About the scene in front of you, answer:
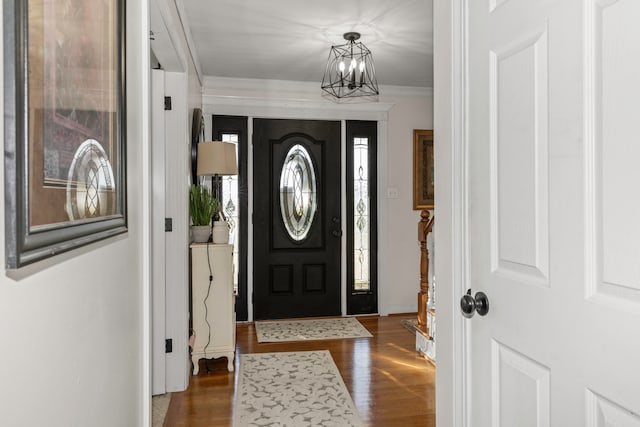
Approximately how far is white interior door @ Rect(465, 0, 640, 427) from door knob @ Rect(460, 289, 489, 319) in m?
0.03

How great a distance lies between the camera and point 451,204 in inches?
55.4

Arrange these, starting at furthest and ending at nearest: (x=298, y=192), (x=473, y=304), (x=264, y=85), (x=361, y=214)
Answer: (x=361, y=214)
(x=298, y=192)
(x=264, y=85)
(x=473, y=304)

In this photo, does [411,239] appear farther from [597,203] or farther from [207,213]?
[597,203]

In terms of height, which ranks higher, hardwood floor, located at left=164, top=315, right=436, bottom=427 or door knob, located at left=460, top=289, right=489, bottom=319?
door knob, located at left=460, top=289, right=489, bottom=319

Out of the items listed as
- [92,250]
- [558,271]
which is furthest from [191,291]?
[558,271]

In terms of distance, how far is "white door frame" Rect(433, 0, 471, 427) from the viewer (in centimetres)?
136

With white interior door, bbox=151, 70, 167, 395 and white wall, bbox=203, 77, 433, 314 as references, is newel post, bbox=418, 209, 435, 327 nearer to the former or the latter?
white wall, bbox=203, 77, 433, 314

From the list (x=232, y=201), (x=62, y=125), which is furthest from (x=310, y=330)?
(x=62, y=125)

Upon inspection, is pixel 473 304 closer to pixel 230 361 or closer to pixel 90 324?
pixel 90 324

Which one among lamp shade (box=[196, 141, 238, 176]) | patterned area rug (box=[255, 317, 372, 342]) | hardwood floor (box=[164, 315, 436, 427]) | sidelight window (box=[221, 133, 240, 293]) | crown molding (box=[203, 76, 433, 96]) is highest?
crown molding (box=[203, 76, 433, 96])

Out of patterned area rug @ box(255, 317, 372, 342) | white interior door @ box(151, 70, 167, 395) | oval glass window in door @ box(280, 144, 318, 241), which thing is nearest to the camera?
white interior door @ box(151, 70, 167, 395)

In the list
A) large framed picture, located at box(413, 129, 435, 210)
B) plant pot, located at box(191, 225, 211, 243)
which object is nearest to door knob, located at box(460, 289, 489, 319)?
plant pot, located at box(191, 225, 211, 243)

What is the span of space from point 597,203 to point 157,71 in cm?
257

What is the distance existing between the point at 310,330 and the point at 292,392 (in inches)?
53.3
